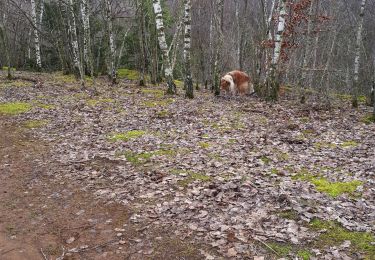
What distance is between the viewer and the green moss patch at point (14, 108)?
14031 millimetres

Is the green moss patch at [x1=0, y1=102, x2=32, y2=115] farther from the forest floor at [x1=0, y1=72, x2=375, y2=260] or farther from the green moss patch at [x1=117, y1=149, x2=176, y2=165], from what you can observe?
the green moss patch at [x1=117, y1=149, x2=176, y2=165]

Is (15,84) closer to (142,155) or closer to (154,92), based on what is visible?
(154,92)

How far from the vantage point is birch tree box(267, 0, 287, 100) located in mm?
14925

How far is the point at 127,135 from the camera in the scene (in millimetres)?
10914

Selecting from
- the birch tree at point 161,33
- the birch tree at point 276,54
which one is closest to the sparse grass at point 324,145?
the birch tree at point 276,54

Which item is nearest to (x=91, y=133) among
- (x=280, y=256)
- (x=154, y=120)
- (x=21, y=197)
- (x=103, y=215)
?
(x=154, y=120)

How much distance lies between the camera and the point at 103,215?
20.9ft

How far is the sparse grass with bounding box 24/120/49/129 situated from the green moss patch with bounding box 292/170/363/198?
9.03m

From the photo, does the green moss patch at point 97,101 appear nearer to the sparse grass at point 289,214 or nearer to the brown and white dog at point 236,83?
the brown and white dog at point 236,83

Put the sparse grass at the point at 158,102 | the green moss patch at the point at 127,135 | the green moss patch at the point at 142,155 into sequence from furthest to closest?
the sparse grass at the point at 158,102
the green moss patch at the point at 127,135
the green moss patch at the point at 142,155

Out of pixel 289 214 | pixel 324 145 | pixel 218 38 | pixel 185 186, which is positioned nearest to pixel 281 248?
pixel 289 214

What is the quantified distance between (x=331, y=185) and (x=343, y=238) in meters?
1.89

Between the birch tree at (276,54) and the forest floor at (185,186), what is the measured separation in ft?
9.17

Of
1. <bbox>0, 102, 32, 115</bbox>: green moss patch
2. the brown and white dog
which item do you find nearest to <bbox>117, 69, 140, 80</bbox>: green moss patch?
the brown and white dog
